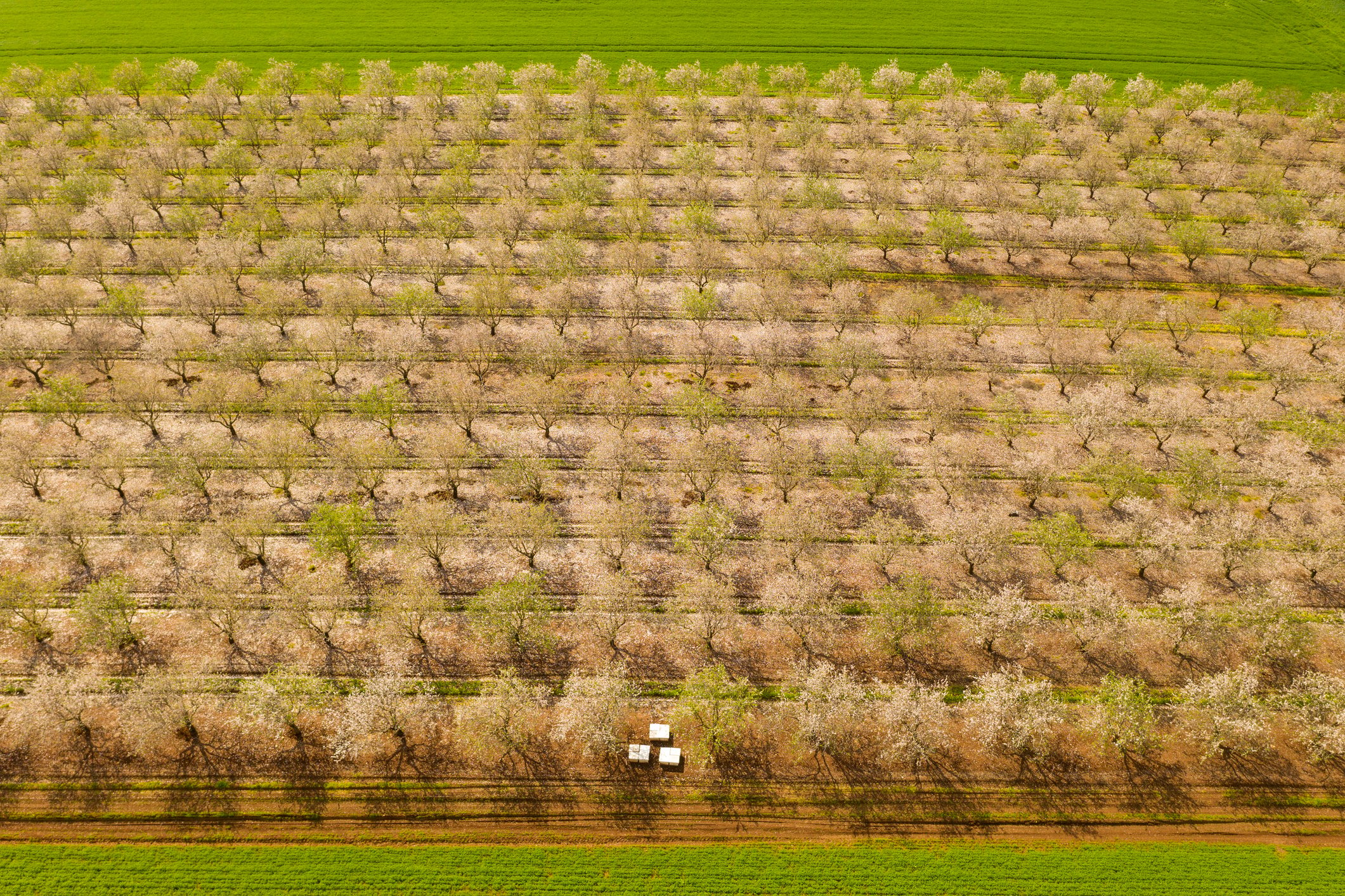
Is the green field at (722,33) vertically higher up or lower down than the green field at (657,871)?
higher up

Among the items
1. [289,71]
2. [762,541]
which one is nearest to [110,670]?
[762,541]

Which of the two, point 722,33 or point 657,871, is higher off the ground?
point 722,33

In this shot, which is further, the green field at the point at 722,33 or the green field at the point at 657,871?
the green field at the point at 722,33

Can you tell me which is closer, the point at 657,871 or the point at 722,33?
the point at 657,871

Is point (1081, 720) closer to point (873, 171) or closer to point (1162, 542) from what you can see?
point (1162, 542)

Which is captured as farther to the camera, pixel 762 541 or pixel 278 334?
pixel 278 334
